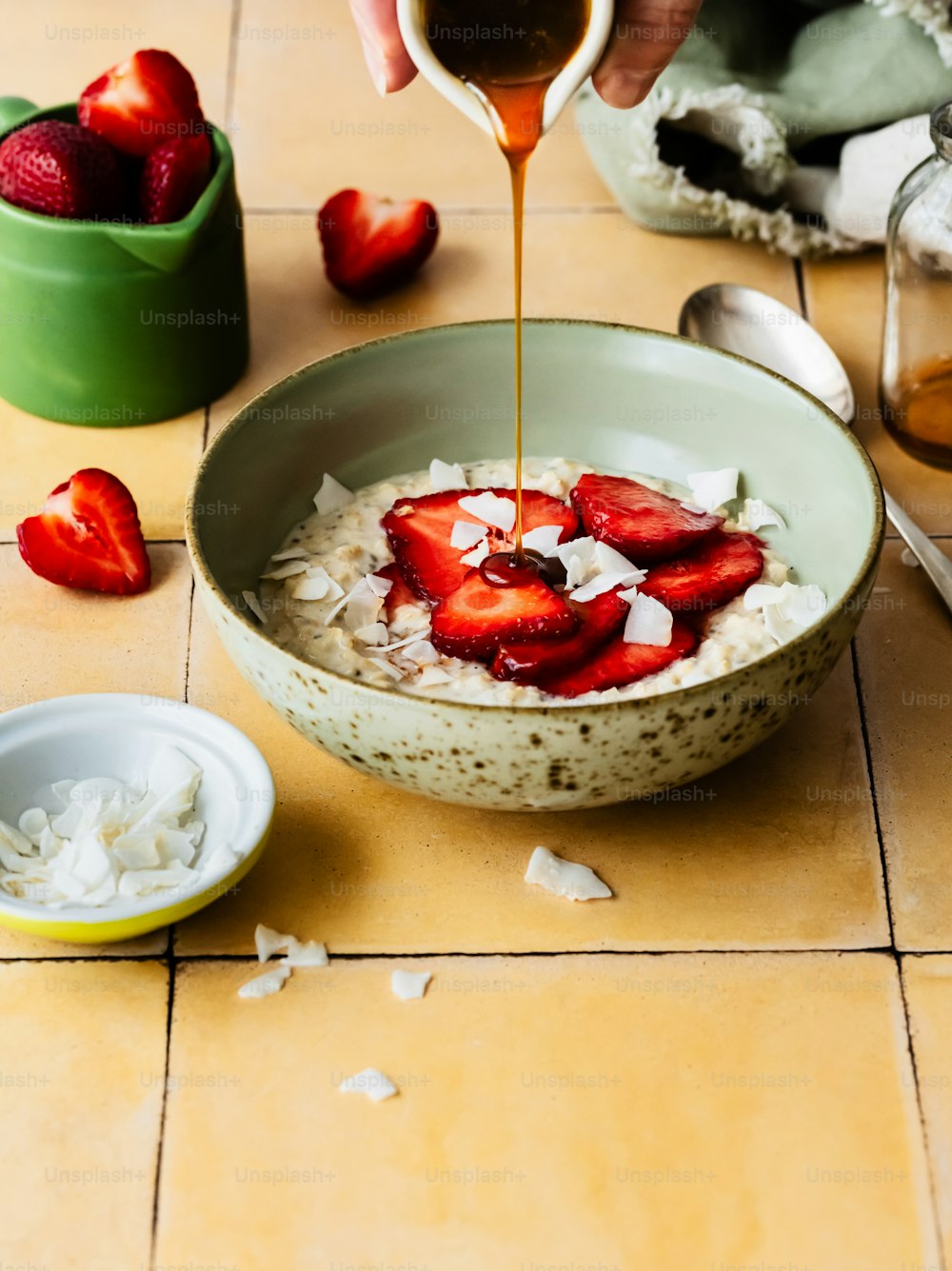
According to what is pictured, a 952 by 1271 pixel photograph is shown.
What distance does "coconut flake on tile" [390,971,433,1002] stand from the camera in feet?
3.25

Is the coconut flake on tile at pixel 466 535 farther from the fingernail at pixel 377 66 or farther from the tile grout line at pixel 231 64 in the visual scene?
the tile grout line at pixel 231 64

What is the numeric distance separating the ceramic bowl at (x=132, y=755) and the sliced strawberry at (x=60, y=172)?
1.73 feet

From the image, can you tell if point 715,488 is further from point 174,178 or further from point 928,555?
point 174,178

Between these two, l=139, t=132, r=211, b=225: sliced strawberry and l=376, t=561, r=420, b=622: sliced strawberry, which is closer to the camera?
l=376, t=561, r=420, b=622: sliced strawberry

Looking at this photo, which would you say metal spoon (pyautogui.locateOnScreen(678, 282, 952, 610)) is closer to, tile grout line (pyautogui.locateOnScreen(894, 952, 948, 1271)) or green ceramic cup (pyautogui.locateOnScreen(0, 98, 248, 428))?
green ceramic cup (pyautogui.locateOnScreen(0, 98, 248, 428))

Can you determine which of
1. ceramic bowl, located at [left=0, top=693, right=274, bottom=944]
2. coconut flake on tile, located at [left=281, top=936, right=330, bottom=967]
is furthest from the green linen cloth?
coconut flake on tile, located at [left=281, top=936, right=330, bottom=967]

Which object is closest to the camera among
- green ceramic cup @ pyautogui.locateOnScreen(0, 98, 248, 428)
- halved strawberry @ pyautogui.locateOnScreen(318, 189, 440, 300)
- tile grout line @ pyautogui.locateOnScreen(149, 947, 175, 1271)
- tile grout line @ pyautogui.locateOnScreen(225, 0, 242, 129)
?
tile grout line @ pyautogui.locateOnScreen(149, 947, 175, 1271)

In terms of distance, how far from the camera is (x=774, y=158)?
1684mm

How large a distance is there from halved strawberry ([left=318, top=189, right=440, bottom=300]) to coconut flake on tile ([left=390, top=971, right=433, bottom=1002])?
875 millimetres

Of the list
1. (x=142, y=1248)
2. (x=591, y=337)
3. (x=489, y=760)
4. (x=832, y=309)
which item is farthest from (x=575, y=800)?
(x=832, y=309)

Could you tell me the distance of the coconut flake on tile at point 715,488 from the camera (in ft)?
4.14

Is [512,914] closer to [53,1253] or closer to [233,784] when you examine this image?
[233,784]

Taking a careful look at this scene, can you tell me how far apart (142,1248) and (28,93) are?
5.00 ft

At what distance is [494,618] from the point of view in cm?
108
